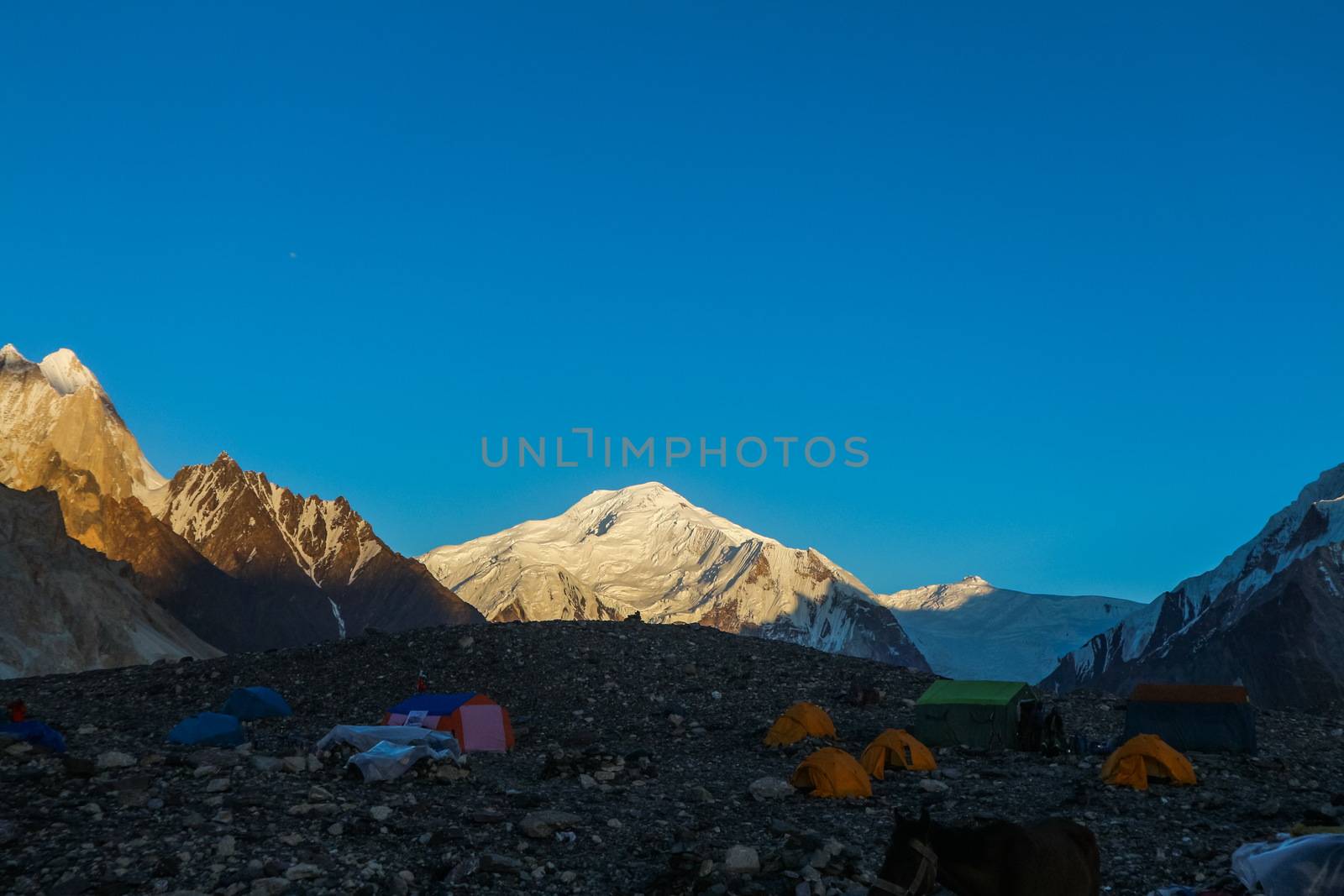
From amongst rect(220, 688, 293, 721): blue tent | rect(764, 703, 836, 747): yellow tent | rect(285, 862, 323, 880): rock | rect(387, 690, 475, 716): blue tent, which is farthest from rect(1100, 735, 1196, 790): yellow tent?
rect(220, 688, 293, 721): blue tent

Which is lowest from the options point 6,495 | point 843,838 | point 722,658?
point 843,838

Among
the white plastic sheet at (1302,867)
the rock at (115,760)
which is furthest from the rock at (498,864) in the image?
the white plastic sheet at (1302,867)

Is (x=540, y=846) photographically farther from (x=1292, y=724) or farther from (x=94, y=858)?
(x=1292, y=724)

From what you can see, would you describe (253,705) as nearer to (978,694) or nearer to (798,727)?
(798,727)

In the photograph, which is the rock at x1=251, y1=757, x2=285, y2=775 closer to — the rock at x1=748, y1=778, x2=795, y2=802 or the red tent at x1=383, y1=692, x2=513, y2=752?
the red tent at x1=383, y1=692, x2=513, y2=752

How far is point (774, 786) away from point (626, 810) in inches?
135

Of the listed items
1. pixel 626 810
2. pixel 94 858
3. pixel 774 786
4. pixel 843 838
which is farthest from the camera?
pixel 774 786

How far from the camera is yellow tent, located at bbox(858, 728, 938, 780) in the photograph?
2570 centimetres

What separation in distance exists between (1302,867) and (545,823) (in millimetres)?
10627

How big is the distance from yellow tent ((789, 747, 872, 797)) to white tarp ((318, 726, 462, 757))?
297 inches

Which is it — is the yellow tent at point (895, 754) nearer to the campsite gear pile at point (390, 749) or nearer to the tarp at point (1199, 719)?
the tarp at point (1199, 719)

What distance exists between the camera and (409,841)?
16969mm

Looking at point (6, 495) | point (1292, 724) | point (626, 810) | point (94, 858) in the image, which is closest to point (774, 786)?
point (626, 810)

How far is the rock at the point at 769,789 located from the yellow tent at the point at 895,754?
382cm
